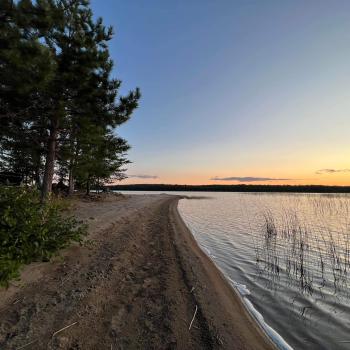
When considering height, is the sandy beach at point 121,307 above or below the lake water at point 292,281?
above

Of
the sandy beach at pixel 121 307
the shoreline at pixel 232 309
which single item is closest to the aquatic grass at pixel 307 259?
the shoreline at pixel 232 309

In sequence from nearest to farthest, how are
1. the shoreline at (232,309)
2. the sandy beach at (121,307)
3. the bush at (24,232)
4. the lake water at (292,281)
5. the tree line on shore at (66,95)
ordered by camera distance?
1. the sandy beach at (121,307)
2. the shoreline at (232,309)
3. the lake water at (292,281)
4. the bush at (24,232)
5. the tree line on shore at (66,95)

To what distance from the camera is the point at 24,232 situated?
523cm

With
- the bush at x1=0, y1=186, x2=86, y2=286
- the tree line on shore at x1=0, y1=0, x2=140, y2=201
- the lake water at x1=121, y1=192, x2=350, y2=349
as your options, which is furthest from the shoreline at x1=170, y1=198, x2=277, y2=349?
the tree line on shore at x1=0, y1=0, x2=140, y2=201

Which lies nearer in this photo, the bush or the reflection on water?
the reflection on water

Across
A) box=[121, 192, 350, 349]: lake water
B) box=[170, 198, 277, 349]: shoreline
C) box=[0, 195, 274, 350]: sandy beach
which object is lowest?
box=[121, 192, 350, 349]: lake water

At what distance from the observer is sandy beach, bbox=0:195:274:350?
11.3 feet

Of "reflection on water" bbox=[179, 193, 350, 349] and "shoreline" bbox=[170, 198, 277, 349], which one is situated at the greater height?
"shoreline" bbox=[170, 198, 277, 349]

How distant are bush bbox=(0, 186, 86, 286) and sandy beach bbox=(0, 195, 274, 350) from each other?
0.34 metres

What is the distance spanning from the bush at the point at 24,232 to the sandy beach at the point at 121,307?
0.34 m

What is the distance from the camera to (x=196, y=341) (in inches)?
139

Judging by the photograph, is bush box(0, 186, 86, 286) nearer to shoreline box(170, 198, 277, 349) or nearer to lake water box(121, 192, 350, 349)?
shoreline box(170, 198, 277, 349)

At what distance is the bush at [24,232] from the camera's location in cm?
467

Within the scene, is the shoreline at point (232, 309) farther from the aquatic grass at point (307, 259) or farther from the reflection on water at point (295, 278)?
the aquatic grass at point (307, 259)
